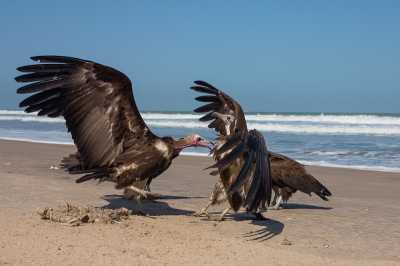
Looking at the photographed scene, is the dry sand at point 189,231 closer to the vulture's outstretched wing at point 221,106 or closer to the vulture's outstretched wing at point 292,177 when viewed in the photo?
the vulture's outstretched wing at point 292,177

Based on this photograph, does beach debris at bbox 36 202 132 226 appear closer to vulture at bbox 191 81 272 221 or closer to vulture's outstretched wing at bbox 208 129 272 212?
vulture at bbox 191 81 272 221

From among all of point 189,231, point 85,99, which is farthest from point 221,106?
point 189,231

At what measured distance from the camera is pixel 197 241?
13.4 feet

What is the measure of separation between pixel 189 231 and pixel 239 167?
3.20 ft

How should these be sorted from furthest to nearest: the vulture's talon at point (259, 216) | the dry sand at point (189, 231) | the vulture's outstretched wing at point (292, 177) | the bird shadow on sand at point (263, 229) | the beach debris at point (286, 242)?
the vulture's outstretched wing at point (292, 177)
the vulture's talon at point (259, 216)
the bird shadow on sand at point (263, 229)
the beach debris at point (286, 242)
the dry sand at point (189, 231)

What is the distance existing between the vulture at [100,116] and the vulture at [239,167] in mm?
957

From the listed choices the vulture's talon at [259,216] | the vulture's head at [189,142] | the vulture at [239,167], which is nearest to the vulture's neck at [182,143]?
the vulture's head at [189,142]

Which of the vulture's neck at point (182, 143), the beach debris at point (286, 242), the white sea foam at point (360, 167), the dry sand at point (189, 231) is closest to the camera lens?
the dry sand at point (189, 231)

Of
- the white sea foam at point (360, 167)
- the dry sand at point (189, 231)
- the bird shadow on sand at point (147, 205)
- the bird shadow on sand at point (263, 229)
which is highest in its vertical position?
the white sea foam at point (360, 167)

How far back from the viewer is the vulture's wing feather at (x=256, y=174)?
3.66m

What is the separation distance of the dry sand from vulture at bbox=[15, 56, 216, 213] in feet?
2.19

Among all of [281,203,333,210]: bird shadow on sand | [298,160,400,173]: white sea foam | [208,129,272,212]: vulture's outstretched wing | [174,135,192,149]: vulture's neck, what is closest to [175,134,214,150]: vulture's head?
[174,135,192,149]: vulture's neck

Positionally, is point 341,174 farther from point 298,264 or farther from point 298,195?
point 298,264

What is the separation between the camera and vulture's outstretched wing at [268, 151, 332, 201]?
6379 millimetres
